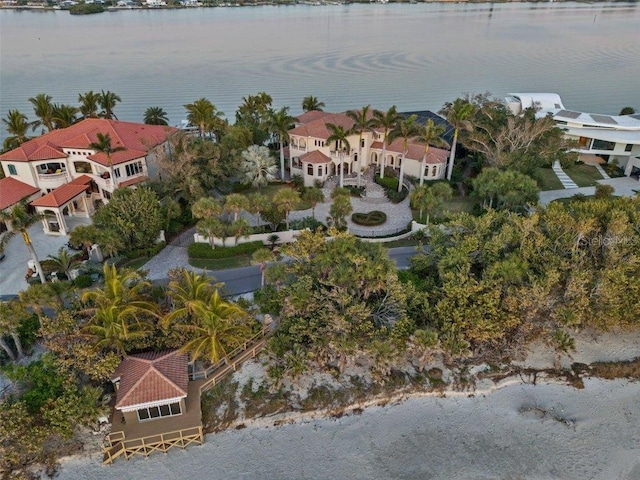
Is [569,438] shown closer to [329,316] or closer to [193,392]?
[329,316]

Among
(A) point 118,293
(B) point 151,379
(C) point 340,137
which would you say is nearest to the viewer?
(B) point 151,379

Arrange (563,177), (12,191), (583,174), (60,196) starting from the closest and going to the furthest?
(60,196) < (12,191) < (563,177) < (583,174)

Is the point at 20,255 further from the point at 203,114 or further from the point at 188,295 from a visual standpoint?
the point at 203,114

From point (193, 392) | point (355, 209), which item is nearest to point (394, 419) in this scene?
point (193, 392)

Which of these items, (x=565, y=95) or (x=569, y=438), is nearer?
(x=569, y=438)

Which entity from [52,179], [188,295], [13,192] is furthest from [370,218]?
[13,192]

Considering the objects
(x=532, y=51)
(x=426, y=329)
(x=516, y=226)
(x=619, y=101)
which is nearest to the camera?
(x=426, y=329)

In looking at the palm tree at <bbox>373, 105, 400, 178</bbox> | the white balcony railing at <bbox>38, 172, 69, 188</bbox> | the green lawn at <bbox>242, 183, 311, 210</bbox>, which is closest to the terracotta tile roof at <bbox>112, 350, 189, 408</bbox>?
the green lawn at <bbox>242, 183, 311, 210</bbox>
